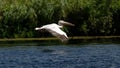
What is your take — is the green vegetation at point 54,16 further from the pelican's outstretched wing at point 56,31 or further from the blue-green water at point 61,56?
the pelican's outstretched wing at point 56,31

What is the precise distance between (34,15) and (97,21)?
25.9 feet

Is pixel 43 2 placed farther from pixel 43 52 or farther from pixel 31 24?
pixel 43 52

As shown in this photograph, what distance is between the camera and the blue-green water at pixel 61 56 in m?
31.8

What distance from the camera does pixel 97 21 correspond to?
63.7 meters

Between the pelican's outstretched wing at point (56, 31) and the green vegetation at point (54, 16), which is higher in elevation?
the pelican's outstretched wing at point (56, 31)

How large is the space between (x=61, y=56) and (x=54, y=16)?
82.3 feet

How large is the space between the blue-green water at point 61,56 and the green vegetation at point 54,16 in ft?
49.9

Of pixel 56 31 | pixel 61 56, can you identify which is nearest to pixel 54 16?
pixel 61 56

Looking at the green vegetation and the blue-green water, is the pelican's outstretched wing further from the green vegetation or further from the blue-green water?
the green vegetation

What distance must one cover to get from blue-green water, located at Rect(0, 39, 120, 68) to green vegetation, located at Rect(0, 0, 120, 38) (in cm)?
1520

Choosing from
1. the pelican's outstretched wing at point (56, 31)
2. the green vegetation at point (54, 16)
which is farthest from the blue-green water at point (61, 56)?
the green vegetation at point (54, 16)

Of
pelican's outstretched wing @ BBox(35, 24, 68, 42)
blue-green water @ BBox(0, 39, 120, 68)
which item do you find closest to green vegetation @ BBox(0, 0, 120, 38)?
blue-green water @ BBox(0, 39, 120, 68)

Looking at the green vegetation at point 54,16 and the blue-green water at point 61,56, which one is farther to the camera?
the green vegetation at point 54,16

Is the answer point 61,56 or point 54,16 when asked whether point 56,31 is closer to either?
point 61,56
